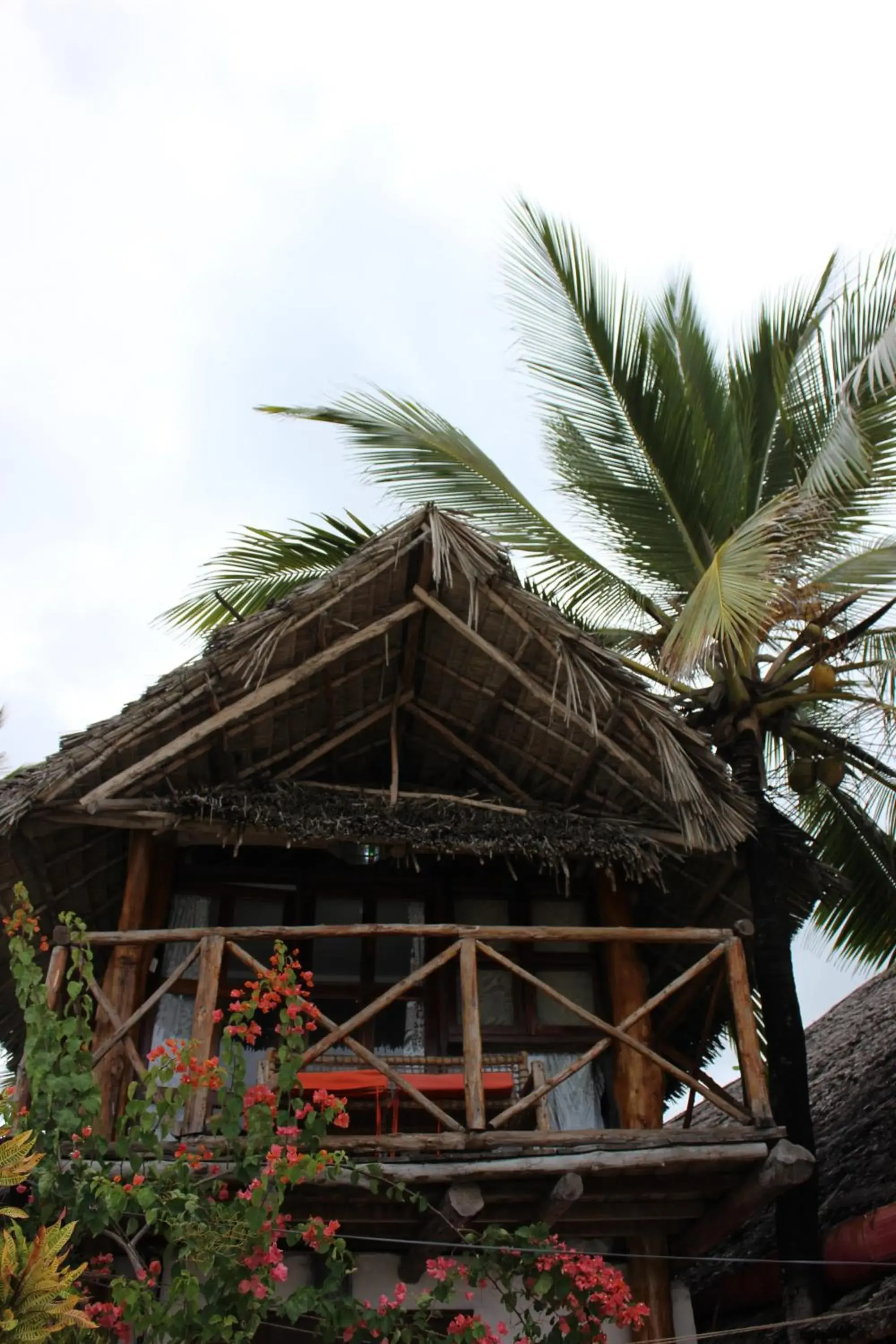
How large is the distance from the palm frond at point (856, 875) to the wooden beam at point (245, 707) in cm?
334

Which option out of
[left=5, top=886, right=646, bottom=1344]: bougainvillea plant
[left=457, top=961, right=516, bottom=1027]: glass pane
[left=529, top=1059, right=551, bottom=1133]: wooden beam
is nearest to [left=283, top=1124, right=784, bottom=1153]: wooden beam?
[left=5, top=886, right=646, bottom=1344]: bougainvillea plant

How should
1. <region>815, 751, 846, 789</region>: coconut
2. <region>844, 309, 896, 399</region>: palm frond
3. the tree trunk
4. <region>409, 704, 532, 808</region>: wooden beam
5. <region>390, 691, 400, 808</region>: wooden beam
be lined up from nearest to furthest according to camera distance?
the tree trunk < <region>844, 309, 896, 399</region>: palm frond < <region>390, 691, 400, 808</region>: wooden beam < <region>409, 704, 532, 808</region>: wooden beam < <region>815, 751, 846, 789</region>: coconut

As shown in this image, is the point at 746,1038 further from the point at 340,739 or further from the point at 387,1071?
the point at 340,739

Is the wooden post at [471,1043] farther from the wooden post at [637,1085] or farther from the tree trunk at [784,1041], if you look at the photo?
the tree trunk at [784,1041]

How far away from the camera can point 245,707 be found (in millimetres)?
6785

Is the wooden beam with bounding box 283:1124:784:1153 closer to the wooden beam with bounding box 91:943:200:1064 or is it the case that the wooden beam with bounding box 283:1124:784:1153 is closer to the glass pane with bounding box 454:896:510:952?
the wooden beam with bounding box 91:943:200:1064

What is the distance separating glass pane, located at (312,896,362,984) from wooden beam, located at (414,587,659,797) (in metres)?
1.62

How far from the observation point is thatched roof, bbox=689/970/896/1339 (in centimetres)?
774

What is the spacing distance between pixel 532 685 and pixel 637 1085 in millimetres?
2178

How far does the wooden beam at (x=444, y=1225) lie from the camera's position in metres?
5.32

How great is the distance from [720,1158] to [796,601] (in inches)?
141

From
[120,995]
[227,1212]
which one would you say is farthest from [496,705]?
[227,1212]

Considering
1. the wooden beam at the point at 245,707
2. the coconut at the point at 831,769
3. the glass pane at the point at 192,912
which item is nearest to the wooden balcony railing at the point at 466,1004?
the wooden beam at the point at 245,707

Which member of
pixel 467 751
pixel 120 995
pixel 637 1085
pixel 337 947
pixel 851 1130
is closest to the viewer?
pixel 120 995
